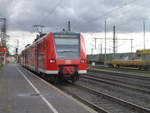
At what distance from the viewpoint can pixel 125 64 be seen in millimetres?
55594

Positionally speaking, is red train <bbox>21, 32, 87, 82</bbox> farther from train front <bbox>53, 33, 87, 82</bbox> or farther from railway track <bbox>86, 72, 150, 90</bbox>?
railway track <bbox>86, 72, 150, 90</bbox>

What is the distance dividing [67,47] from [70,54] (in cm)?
49

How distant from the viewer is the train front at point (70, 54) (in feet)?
59.5

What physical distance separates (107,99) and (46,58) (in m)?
6.39

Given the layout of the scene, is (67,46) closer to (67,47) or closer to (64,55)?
(67,47)

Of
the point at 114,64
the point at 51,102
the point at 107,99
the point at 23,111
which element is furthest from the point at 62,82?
the point at 114,64

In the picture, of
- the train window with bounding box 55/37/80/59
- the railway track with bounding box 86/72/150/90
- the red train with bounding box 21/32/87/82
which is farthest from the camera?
the railway track with bounding box 86/72/150/90

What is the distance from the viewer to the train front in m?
18.1

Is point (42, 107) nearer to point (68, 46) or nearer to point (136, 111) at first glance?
point (136, 111)

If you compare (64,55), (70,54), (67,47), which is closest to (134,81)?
(70,54)

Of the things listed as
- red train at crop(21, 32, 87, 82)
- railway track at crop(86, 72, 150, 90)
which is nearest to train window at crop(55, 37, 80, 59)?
red train at crop(21, 32, 87, 82)

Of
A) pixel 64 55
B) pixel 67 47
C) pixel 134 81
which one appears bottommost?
pixel 134 81

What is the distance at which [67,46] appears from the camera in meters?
18.7

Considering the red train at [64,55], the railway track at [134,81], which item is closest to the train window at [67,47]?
the red train at [64,55]
